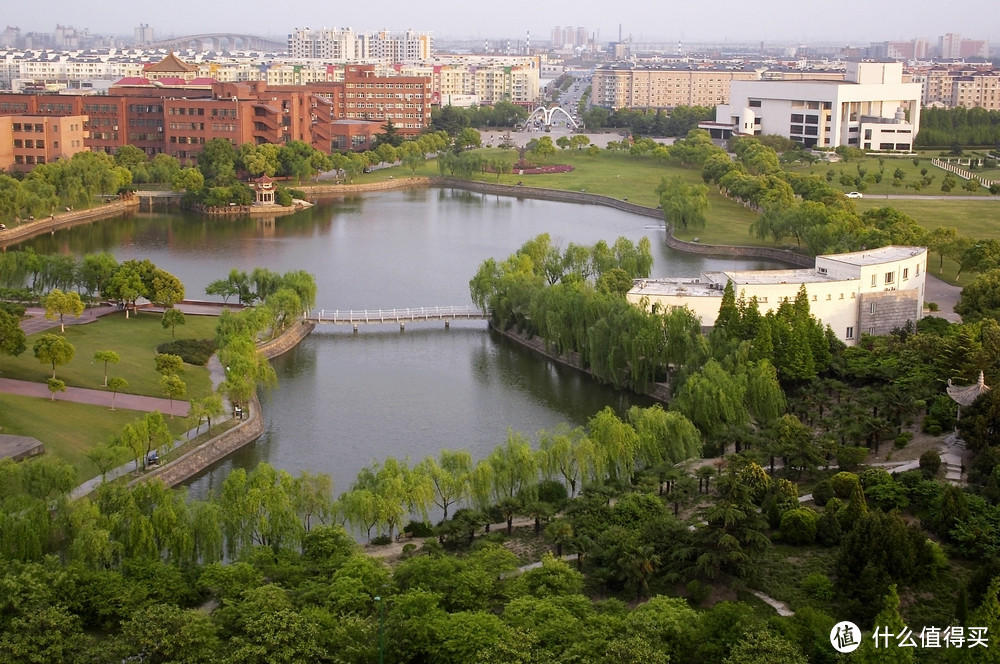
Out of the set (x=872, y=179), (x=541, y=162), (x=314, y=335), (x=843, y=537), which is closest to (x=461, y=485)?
(x=843, y=537)

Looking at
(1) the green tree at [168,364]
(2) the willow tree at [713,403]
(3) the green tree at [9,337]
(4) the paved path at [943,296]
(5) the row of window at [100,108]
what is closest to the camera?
(2) the willow tree at [713,403]

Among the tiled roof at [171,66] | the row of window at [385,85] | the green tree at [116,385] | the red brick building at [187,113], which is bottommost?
the green tree at [116,385]

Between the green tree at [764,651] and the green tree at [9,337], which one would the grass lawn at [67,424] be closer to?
the green tree at [9,337]


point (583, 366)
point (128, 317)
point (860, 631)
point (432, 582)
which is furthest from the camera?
point (128, 317)

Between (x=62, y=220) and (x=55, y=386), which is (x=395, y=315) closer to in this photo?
(x=55, y=386)

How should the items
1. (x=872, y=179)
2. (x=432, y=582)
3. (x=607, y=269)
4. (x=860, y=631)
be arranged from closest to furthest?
(x=860, y=631) → (x=432, y=582) → (x=607, y=269) → (x=872, y=179)

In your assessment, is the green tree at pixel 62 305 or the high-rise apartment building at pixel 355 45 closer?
the green tree at pixel 62 305

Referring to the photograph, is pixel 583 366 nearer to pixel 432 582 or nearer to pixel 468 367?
pixel 468 367


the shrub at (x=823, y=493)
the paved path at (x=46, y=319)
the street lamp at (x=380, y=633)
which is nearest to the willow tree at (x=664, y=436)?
the shrub at (x=823, y=493)

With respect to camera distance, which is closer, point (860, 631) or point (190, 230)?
point (860, 631)
